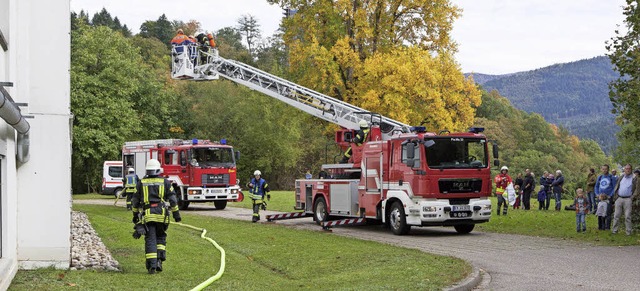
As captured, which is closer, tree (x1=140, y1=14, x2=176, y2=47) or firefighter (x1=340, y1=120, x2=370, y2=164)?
firefighter (x1=340, y1=120, x2=370, y2=164)

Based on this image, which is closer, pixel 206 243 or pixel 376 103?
pixel 206 243

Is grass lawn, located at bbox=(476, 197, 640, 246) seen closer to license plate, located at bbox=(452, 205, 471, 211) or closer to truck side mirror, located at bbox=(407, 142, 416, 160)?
license plate, located at bbox=(452, 205, 471, 211)

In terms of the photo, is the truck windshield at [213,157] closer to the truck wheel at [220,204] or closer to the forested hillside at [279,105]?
Answer: the truck wheel at [220,204]

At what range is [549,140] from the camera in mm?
90000

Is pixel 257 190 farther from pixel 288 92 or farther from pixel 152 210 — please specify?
pixel 152 210

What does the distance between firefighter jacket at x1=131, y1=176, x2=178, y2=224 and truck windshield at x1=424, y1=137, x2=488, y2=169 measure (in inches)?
336

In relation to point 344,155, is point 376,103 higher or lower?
higher

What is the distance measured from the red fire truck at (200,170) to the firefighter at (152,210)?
58.8 feet

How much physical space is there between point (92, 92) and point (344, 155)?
110 ft

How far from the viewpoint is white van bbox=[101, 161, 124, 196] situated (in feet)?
141

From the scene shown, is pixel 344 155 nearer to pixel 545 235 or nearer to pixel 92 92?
pixel 545 235

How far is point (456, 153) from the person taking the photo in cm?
1919

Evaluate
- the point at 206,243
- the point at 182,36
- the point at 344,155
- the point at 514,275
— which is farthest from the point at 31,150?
the point at 182,36

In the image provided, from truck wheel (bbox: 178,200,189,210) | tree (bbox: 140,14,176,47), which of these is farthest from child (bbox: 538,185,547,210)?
tree (bbox: 140,14,176,47)
